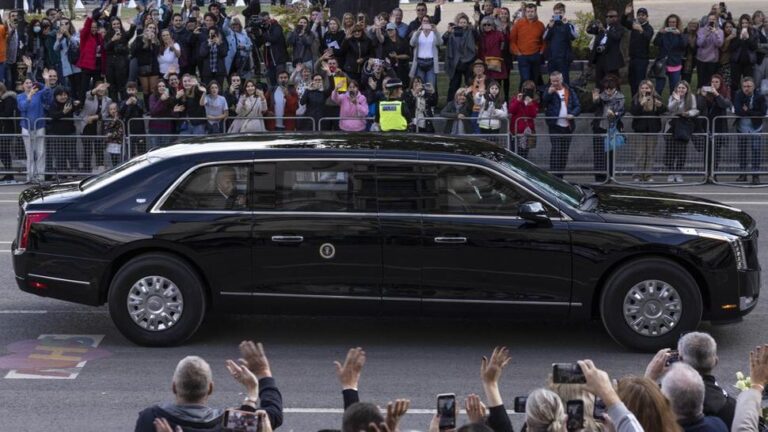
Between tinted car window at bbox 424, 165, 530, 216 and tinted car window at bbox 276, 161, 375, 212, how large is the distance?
0.52 m

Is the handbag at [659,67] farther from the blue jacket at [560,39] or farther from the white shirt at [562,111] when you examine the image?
the white shirt at [562,111]

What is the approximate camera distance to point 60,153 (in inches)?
814

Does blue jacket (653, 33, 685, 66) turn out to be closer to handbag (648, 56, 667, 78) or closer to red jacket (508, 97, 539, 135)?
handbag (648, 56, 667, 78)

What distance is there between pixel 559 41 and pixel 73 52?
827cm

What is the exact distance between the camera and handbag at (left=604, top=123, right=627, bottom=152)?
788 inches

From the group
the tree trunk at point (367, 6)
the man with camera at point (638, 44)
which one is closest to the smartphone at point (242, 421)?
the man with camera at point (638, 44)

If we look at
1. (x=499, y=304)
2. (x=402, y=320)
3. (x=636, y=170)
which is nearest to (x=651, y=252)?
(x=499, y=304)

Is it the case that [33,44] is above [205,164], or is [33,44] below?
above

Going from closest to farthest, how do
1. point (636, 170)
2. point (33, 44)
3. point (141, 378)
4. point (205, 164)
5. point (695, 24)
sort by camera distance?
1. point (141, 378)
2. point (205, 164)
3. point (636, 170)
4. point (695, 24)
5. point (33, 44)

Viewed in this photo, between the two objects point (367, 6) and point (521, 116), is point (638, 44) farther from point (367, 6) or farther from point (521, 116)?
point (367, 6)

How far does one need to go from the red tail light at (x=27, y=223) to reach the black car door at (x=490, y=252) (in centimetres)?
317

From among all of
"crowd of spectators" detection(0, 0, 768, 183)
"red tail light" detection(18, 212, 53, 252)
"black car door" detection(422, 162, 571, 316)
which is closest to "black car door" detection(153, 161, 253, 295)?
"red tail light" detection(18, 212, 53, 252)

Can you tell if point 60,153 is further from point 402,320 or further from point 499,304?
point 499,304

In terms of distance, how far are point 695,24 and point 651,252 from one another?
13125 millimetres
